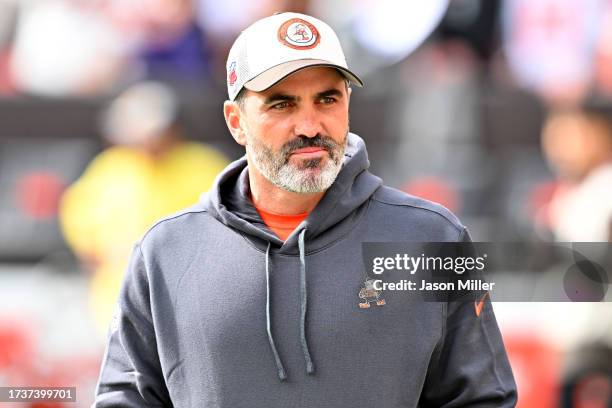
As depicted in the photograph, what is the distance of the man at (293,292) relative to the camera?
2268mm

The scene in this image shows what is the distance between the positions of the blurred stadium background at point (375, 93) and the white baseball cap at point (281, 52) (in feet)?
11.3

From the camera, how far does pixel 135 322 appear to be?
7.93 ft

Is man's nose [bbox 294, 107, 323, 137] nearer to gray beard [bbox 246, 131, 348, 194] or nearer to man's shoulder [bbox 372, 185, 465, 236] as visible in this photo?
Answer: gray beard [bbox 246, 131, 348, 194]

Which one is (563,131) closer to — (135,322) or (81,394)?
(81,394)

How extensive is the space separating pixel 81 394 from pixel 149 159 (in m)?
1.17

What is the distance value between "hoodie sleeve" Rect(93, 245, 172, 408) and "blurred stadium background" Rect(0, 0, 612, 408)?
346 cm

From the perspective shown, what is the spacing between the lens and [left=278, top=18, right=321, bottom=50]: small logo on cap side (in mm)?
2379

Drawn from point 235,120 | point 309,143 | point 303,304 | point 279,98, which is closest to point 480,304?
point 303,304

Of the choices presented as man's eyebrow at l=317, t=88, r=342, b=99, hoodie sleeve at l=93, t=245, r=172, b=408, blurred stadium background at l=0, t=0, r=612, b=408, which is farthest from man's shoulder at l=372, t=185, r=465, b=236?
blurred stadium background at l=0, t=0, r=612, b=408

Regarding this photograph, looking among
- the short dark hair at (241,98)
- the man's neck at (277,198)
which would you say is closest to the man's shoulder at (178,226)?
the man's neck at (277,198)

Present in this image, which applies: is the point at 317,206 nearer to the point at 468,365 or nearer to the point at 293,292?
the point at 293,292

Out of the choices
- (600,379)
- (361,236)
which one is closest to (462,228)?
(361,236)

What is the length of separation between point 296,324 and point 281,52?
54 cm

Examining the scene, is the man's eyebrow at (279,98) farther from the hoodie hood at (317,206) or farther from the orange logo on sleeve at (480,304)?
the orange logo on sleeve at (480,304)
